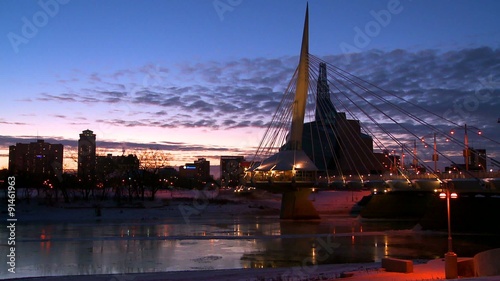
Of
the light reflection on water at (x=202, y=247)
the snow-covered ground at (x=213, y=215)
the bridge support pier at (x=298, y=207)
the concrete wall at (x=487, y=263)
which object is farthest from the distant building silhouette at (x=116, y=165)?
the concrete wall at (x=487, y=263)

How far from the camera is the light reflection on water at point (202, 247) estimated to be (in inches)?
1052

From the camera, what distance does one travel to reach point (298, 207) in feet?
208

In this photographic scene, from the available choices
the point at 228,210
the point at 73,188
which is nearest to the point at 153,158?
the point at 73,188

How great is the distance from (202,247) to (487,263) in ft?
61.7

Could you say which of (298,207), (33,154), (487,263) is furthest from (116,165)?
(487,263)

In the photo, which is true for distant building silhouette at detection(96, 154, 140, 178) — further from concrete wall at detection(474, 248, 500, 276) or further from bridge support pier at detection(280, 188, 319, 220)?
concrete wall at detection(474, 248, 500, 276)

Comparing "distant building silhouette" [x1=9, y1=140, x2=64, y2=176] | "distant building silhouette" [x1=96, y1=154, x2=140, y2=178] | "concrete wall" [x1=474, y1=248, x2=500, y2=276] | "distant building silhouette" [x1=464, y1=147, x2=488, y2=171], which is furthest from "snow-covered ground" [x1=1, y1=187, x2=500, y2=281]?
"distant building silhouette" [x1=9, y1=140, x2=64, y2=176]

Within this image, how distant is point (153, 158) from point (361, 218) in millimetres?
43967

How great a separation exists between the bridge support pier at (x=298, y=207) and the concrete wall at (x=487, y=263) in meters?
40.8

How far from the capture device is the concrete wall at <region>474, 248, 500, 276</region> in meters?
21.1

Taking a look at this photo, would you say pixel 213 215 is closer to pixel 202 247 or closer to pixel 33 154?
pixel 202 247

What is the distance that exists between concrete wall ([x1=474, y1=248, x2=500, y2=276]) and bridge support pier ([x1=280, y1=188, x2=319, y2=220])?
1605 inches

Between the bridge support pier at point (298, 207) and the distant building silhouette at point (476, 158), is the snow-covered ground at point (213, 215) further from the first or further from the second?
the distant building silhouette at point (476, 158)

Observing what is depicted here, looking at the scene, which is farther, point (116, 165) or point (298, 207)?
point (116, 165)
